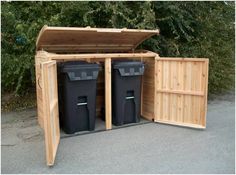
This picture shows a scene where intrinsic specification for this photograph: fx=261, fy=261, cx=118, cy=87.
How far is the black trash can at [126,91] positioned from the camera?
4.67 metres

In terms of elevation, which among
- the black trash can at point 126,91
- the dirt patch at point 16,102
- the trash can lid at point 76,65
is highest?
the trash can lid at point 76,65

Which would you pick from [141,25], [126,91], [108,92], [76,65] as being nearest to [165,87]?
[126,91]

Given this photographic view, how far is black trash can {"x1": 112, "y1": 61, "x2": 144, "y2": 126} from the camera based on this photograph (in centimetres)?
467

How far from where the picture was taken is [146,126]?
487cm

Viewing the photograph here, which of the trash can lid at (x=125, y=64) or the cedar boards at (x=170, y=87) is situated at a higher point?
the trash can lid at (x=125, y=64)

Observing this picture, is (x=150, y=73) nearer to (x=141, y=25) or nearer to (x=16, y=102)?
(x=141, y=25)

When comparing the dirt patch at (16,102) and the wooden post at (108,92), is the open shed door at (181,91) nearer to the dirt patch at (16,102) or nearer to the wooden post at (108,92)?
the wooden post at (108,92)

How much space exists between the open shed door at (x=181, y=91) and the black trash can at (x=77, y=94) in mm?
1283

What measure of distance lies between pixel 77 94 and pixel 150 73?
5.14ft

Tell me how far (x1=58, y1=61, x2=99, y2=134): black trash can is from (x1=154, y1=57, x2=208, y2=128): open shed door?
1283 millimetres

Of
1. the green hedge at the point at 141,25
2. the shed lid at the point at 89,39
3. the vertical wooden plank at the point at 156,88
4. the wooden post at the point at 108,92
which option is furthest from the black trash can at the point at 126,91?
the green hedge at the point at 141,25

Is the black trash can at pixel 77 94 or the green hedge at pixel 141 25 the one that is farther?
the green hedge at pixel 141 25

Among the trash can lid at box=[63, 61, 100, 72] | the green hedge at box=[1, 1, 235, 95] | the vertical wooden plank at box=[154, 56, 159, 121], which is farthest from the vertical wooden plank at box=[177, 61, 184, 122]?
the trash can lid at box=[63, 61, 100, 72]

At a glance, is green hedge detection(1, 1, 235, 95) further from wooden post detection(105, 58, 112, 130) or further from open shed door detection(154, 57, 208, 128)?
wooden post detection(105, 58, 112, 130)
